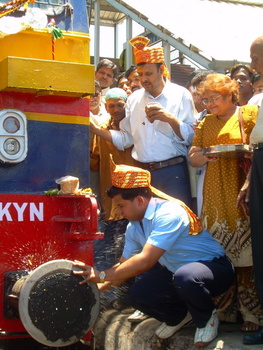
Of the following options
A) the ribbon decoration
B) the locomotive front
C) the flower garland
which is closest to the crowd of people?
the locomotive front

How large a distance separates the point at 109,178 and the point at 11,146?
1.83 meters

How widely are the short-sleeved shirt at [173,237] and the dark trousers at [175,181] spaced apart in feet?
2.52

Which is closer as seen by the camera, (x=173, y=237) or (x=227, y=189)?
(x=173, y=237)

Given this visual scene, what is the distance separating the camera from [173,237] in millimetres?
3570

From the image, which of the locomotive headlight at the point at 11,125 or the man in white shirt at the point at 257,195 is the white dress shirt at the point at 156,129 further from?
the locomotive headlight at the point at 11,125

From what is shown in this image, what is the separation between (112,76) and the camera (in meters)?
6.51

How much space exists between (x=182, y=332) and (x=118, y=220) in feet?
4.17

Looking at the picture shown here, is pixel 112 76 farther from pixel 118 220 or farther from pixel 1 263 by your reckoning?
pixel 1 263

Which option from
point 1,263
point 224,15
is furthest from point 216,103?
point 224,15

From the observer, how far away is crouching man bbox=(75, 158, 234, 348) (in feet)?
11.5

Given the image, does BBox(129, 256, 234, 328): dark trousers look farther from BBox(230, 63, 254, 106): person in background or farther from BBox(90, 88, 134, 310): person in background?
BBox(230, 63, 254, 106): person in background

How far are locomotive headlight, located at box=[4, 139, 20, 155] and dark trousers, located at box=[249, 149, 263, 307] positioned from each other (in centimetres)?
135

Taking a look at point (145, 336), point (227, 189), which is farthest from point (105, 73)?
point (145, 336)

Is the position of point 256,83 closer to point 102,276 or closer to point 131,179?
point 131,179
